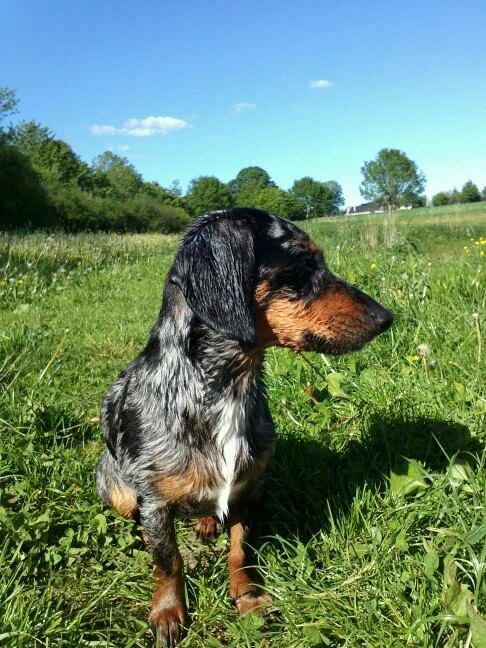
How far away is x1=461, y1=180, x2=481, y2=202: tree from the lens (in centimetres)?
10456

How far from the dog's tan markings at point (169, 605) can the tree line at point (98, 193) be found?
752cm

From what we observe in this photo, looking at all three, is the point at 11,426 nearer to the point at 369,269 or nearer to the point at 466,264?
the point at 369,269

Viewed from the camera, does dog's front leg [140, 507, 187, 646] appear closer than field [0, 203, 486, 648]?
No

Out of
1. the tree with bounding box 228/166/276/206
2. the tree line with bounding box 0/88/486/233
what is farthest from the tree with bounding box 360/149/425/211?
the tree with bounding box 228/166/276/206

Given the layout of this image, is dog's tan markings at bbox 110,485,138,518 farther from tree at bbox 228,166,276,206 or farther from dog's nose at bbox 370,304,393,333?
tree at bbox 228,166,276,206

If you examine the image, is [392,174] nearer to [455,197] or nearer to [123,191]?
[455,197]

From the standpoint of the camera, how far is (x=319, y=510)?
2.98 meters

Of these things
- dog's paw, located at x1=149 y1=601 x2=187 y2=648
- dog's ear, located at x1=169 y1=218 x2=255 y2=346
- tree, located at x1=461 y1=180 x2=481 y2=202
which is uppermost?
tree, located at x1=461 y1=180 x2=481 y2=202

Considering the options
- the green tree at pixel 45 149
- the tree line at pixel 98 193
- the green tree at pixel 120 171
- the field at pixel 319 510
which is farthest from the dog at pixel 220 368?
the green tree at pixel 120 171

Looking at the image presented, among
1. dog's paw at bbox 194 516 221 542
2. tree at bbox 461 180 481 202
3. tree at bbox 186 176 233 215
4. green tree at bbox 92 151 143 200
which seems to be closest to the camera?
dog's paw at bbox 194 516 221 542

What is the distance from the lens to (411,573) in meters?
2.27

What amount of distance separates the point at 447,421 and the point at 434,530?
1079 millimetres

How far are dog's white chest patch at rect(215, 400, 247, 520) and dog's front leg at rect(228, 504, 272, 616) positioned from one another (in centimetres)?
27

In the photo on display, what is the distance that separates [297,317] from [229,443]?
2.25 ft
